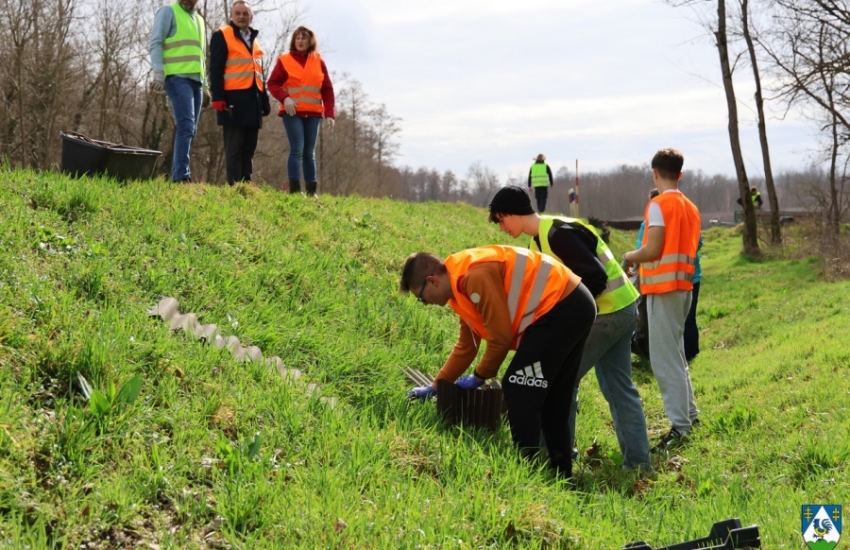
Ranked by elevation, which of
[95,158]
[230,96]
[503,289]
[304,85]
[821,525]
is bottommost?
[821,525]

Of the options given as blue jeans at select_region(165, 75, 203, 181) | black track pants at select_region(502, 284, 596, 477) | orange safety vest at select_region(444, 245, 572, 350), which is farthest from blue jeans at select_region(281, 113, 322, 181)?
black track pants at select_region(502, 284, 596, 477)

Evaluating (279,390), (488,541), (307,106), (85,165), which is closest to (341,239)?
(307,106)

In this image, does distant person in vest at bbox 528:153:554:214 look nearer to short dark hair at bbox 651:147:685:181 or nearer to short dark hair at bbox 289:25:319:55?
short dark hair at bbox 289:25:319:55

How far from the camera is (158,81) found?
823 centimetres

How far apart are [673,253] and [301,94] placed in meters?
5.58

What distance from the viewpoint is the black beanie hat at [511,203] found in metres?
4.82

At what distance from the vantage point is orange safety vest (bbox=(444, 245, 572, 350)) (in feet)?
14.1

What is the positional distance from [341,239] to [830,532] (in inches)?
241

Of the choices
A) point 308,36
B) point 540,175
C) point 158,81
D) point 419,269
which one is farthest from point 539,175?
point 419,269

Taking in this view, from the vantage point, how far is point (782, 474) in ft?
16.0

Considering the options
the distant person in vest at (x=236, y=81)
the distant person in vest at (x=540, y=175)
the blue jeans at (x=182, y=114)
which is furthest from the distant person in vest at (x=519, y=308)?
the distant person in vest at (x=540, y=175)

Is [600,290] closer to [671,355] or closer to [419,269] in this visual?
[419,269]

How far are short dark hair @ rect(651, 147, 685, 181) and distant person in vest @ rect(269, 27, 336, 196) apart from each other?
5043mm

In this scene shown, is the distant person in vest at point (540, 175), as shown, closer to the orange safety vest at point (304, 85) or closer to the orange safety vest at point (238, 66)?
the orange safety vest at point (304, 85)
